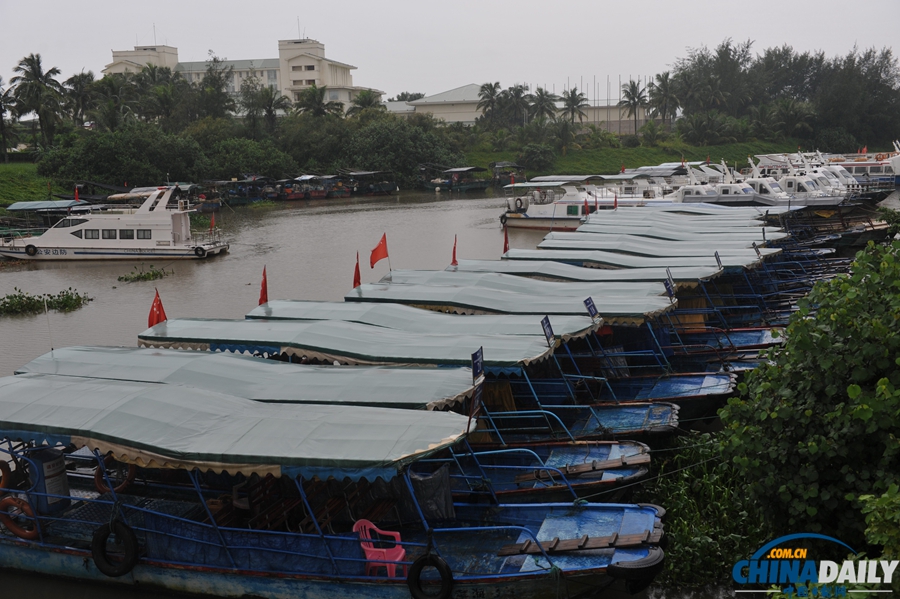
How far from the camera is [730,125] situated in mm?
76000

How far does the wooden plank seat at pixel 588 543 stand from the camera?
721cm

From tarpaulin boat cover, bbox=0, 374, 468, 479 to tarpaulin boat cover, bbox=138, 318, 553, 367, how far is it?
2149mm

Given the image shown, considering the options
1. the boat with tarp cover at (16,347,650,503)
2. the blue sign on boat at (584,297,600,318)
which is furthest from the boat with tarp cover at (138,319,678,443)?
the blue sign on boat at (584,297,600,318)

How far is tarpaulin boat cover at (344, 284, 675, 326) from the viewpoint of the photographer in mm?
12102

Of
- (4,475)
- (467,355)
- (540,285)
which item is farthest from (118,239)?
(467,355)

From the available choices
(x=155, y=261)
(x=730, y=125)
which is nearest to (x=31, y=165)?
(x=155, y=261)

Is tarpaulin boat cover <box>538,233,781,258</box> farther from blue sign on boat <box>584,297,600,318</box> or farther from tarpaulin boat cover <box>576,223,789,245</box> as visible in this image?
blue sign on boat <box>584,297,600,318</box>

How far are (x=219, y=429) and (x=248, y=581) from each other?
1442 millimetres

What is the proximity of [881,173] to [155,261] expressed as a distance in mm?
43259

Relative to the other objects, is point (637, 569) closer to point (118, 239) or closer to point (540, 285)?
point (540, 285)

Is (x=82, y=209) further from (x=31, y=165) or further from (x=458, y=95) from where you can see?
(x=458, y=95)

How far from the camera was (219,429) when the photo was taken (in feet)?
25.5

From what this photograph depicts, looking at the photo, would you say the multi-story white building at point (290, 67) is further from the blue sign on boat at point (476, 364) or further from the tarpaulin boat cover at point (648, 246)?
→ the blue sign on boat at point (476, 364)

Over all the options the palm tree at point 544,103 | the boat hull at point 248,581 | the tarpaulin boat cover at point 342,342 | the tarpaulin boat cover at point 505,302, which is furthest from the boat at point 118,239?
the palm tree at point 544,103
